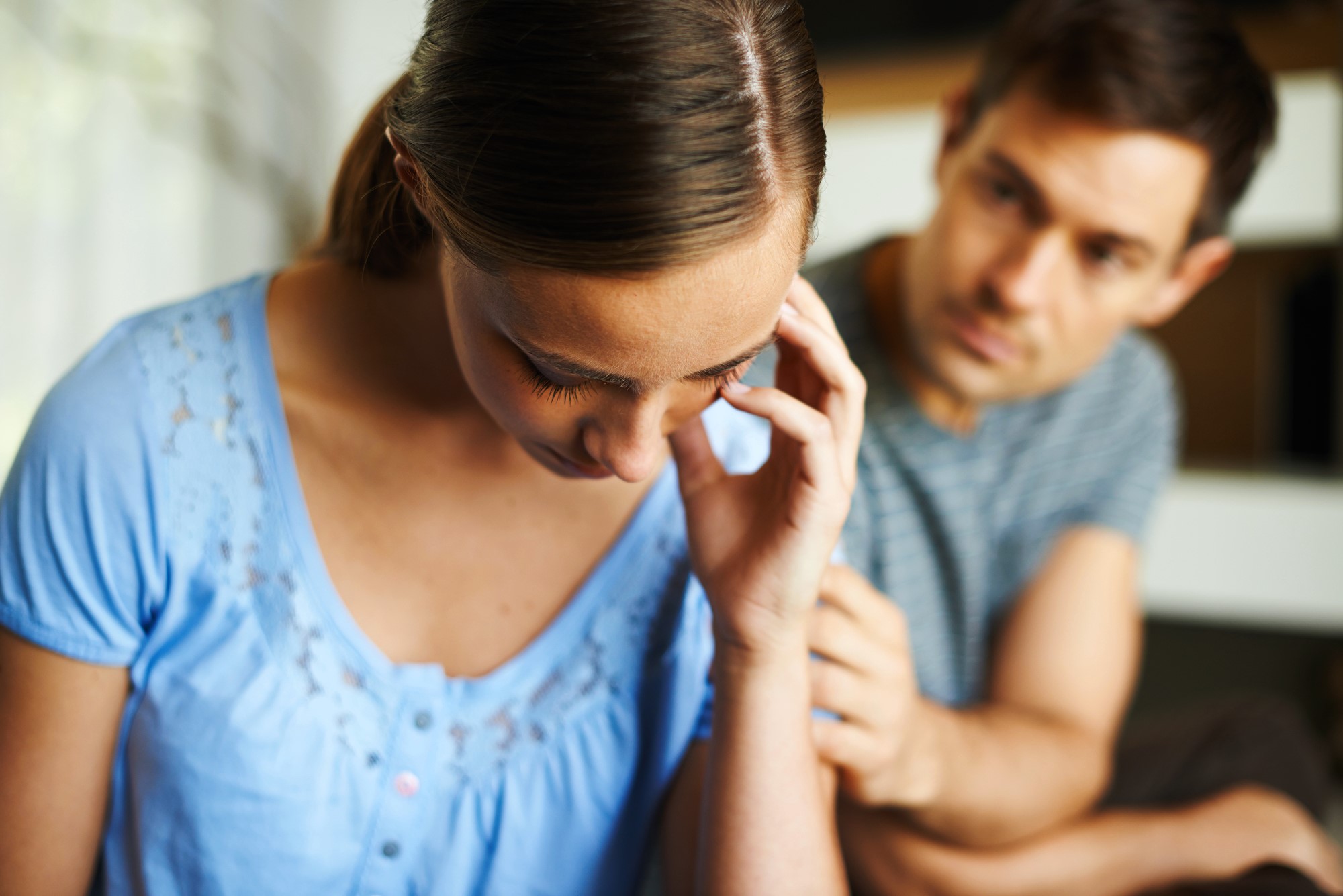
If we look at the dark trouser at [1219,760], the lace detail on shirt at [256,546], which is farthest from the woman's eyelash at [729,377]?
the dark trouser at [1219,760]

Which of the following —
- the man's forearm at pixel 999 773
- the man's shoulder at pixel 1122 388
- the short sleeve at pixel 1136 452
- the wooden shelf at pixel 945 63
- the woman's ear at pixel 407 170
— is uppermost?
the woman's ear at pixel 407 170

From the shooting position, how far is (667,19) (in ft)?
1.82

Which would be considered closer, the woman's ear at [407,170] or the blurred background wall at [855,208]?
the woman's ear at [407,170]

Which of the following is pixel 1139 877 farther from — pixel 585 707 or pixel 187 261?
pixel 187 261

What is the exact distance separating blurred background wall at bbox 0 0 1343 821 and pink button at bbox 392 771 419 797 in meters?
1.69

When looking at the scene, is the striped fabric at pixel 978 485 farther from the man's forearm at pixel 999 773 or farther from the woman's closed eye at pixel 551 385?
the woman's closed eye at pixel 551 385

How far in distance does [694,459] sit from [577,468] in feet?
0.46

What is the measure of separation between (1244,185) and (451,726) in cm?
127

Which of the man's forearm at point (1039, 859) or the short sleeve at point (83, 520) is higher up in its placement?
the short sleeve at point (83, 520)

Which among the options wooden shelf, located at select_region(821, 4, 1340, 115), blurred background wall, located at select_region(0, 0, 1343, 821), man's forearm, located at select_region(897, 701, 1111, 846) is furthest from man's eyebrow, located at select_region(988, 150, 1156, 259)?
wooden shelf, located at select_region(821, 4, 1340, 115)

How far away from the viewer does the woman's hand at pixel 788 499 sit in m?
0.79

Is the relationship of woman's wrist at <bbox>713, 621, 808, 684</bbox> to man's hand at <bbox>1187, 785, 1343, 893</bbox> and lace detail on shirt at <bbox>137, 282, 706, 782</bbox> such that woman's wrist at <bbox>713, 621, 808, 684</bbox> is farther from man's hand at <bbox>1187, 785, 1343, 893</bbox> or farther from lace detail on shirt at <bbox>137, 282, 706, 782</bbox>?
man's hand at <bbox>1187, 785, 1343, 893</bbox>

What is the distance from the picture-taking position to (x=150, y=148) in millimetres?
2395

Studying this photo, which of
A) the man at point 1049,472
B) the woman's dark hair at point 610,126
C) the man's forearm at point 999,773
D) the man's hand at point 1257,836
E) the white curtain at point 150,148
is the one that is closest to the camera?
the woman's dark hair at point 610,126
